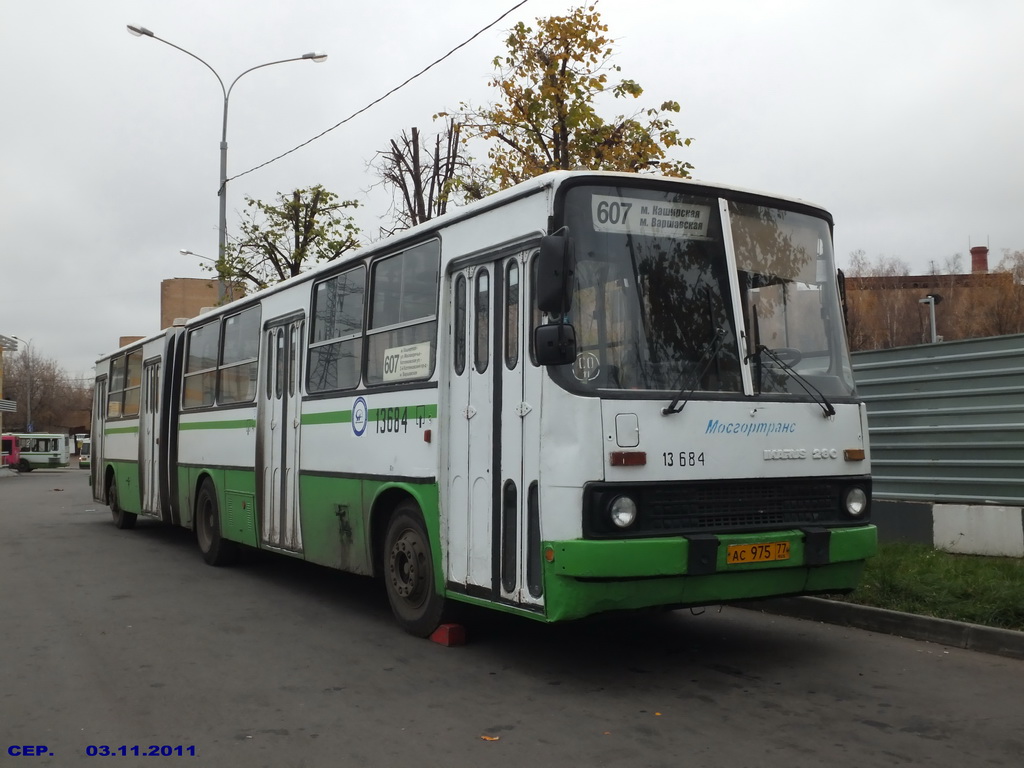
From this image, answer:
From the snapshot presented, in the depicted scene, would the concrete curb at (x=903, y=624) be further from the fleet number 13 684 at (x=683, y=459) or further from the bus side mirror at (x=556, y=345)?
the bus side mirror at (x=556, y=345)

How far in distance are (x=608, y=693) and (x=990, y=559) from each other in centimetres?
518

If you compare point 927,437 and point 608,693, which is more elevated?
point 927,437

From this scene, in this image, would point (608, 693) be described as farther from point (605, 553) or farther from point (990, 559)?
point (990, 559)

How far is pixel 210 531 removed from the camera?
13.2 m

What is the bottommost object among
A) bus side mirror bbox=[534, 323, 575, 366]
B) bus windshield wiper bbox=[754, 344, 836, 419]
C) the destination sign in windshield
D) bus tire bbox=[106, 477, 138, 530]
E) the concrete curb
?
the concrete curb

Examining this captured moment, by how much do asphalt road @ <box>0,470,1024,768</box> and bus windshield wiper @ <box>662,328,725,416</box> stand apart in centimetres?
166

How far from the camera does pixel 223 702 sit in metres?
6.29

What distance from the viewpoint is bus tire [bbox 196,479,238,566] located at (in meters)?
12.8

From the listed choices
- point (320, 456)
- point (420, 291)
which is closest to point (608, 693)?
point (420, 291)

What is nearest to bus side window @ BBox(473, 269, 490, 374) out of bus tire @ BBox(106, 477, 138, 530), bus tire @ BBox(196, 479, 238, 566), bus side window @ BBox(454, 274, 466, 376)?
bus side window @ BBox(454, 274, 466, 376)

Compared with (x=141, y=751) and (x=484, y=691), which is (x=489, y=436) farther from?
(x=141, y=751)

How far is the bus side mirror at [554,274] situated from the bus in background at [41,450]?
57751mm

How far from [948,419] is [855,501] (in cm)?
452

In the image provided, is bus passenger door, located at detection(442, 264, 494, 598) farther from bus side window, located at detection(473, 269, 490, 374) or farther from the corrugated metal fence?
the corrugated metal fence
